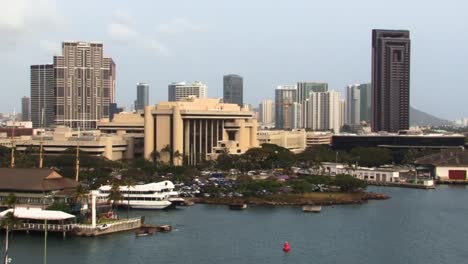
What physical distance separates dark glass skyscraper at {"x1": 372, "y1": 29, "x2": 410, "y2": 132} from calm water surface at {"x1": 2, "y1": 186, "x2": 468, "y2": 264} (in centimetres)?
5057

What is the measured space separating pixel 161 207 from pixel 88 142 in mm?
A: 18262

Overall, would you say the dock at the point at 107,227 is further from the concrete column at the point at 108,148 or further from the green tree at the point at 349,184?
the concrete column at the point at 108,148

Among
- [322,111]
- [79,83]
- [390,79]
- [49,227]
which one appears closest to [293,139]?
[390,79]

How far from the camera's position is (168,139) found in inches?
1790

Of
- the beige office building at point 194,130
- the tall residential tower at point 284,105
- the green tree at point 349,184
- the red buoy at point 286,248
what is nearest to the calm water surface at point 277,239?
the red buoy at point 286,248

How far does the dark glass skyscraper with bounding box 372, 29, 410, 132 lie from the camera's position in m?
78.3

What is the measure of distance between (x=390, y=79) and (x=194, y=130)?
122 ft

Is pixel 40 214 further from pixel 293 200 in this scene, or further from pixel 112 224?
pixel 293 200

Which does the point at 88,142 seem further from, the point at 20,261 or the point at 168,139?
the point at 20,261

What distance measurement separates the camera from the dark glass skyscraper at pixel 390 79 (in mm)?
78312

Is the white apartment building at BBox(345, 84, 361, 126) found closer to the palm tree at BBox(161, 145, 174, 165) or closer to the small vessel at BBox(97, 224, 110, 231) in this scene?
the palm tree at BBox(161, 145, 174, 165)

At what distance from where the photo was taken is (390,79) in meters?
78.9

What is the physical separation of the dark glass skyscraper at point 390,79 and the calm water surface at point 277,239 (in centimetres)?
5057

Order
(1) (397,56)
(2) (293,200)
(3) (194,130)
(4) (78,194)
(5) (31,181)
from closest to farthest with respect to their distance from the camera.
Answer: (4) (78,194) < (5) (31,181) < (2) (293,200) < (3) (194,130) < (1) (397,56)
